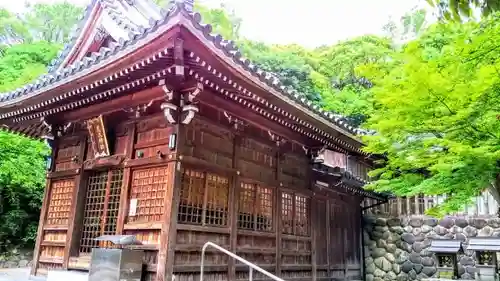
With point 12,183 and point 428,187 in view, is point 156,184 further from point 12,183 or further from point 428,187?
point 12,183

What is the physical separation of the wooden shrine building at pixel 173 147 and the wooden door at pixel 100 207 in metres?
0.03

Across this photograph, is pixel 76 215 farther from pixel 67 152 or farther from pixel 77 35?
pixel 77 35

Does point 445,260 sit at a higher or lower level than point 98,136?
lower

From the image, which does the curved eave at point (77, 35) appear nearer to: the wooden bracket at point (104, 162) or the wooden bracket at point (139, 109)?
the wooden bracket at point (139, 109)

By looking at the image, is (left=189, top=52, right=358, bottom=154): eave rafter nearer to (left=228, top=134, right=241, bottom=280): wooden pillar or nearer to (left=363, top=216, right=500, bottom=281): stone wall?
(left=228, top=134, right=241, bottom=280): wooden pillar

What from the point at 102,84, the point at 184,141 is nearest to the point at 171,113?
the point at 184,141

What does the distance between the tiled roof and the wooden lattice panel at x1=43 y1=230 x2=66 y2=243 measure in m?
3.24

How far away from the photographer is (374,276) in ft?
48.4

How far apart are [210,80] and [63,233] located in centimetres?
558

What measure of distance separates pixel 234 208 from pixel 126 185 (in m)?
2.40

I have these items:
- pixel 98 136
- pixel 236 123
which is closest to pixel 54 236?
pixel 98 136

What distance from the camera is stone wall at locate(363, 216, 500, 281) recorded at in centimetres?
1390

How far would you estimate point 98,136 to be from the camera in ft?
30.3

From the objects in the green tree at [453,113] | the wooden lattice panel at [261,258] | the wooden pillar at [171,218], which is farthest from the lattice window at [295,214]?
the wooden pillar at [171,218]
